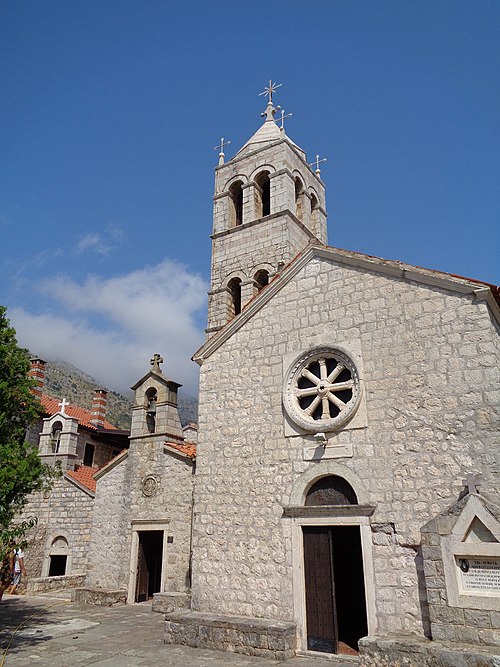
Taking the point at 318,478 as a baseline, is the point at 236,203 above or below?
above

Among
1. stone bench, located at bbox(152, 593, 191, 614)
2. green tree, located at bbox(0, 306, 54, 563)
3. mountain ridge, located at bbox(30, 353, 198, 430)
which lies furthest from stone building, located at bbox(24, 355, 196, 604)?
mountain ridge, located at bbox(30, 353, 198, 430)

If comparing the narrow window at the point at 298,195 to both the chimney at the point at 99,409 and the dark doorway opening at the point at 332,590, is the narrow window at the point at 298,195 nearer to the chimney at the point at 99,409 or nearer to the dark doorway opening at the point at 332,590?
the chimney at the point at 99,409

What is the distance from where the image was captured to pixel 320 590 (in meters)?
8.47

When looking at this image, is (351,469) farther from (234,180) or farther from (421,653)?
(234,180)

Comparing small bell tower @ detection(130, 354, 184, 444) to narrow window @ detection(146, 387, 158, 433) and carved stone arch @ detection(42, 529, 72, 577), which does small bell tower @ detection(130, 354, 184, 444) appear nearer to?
narrow window @ detection(146, 387, 158, 433)

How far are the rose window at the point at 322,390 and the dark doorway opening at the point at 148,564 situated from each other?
21.9 ft

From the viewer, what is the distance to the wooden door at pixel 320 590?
8203mm

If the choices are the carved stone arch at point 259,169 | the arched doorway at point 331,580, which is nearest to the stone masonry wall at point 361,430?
the arched doorway at point 331,580

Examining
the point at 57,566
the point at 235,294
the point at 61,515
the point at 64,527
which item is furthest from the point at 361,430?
the point at 57,566

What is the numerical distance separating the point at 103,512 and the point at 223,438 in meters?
6.56

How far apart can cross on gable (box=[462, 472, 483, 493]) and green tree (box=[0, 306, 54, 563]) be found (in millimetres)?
7176

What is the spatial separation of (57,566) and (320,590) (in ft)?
38.5

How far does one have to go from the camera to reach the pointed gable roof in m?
8.28

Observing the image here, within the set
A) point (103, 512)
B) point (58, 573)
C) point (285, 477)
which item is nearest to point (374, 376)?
point (285, 477)
